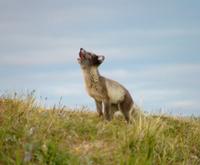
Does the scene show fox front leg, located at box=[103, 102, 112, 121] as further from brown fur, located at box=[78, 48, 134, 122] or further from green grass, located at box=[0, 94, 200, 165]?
green grass, located at box=[0, 94, 200, 165]

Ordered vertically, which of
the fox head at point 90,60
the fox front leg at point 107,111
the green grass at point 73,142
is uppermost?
the fox head at point 90,60

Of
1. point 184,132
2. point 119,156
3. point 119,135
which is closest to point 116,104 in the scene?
point 184,132

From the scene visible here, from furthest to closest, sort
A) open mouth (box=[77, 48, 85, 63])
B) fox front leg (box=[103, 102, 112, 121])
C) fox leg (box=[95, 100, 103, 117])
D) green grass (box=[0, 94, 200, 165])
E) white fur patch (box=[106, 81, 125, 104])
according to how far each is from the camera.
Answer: white fur patch (box=[106, 81, 125, 104]) < fox leg (box=[95, 100, 103, 117]) < open mouth (box=[77, 48, 85, 63]) < fox front leg (box=[103, 102, 112, 121]) < green grass (box=[0, 94, 200, 165])

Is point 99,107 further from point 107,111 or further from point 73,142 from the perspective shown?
point 73,142

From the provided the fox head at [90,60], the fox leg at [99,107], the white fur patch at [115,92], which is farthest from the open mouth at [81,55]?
the fox leg at [99,107]

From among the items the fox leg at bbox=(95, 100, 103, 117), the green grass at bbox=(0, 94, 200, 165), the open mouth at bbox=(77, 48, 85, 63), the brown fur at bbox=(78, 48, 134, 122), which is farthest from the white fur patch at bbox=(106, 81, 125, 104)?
the green grass at bbox=(0, 94, 200, 165)

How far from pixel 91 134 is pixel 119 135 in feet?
1.82

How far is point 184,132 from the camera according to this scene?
49.2 ft

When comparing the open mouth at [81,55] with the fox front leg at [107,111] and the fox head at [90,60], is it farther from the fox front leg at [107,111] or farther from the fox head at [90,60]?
the fox front leg at [107,111]

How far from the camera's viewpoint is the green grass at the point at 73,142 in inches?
352

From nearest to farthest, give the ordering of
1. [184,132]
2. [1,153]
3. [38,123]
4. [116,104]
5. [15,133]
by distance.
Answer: [1,153] → [15,133] → [38,123] → [184,132] → [116,104]

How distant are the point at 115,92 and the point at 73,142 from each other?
5887mm

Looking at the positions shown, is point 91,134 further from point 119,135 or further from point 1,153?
point 1,153

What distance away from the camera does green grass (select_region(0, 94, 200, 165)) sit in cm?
894
